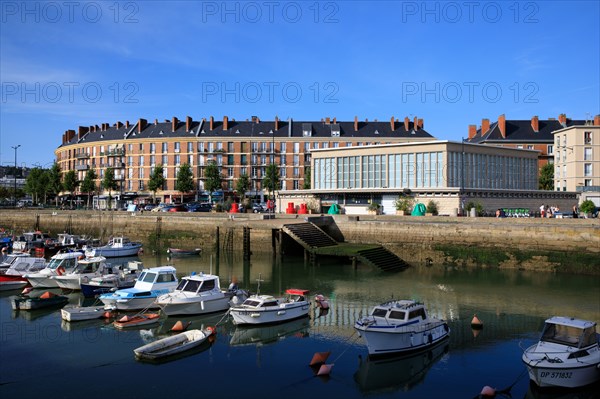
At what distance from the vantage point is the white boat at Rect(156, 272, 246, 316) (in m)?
25.5

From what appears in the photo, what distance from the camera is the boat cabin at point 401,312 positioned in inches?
818

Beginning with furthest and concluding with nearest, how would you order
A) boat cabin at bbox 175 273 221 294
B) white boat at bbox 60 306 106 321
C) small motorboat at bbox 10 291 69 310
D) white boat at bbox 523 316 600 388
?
1. small motorboat at bbox 10 291 69 310
2. boat cabin at bbox 175 273 221 294
3. white boat at bbox 60 306 106 321
4. white boat at bbox 523 316 600 388

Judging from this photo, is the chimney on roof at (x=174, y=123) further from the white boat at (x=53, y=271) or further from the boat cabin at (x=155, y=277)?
the boat cabin at (x=155, y=277)

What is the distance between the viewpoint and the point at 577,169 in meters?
69.1

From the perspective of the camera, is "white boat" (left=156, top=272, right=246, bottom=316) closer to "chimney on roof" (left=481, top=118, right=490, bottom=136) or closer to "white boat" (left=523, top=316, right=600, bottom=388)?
"white boat" (left=523, top=316, right=600, bottom=388)

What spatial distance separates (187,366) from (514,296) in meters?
21.2

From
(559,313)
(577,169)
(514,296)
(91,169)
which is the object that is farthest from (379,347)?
(91,169)

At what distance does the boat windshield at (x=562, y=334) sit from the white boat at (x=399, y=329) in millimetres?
4556

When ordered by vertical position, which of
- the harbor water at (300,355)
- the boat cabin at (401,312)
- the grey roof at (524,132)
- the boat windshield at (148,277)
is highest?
the grey roof at (524,132)

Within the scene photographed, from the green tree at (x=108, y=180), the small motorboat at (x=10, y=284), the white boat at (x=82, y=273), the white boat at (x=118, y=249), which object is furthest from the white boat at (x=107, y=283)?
the green tree at (x=108, y=180)

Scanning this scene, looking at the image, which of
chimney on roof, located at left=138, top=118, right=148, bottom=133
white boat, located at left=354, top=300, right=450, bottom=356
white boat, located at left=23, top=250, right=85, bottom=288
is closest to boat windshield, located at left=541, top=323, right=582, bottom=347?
white boat, located at left=354, top=300, right=450, bottom=356

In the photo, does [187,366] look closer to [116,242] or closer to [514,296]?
[514,296]

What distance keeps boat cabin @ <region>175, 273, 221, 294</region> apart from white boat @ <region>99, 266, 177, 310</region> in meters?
1.46

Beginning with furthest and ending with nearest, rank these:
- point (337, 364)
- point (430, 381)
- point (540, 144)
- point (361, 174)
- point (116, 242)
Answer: point (540, 144) → point (361, 174) → point (116, 242) → point (337, 364) → point (430, 381)
